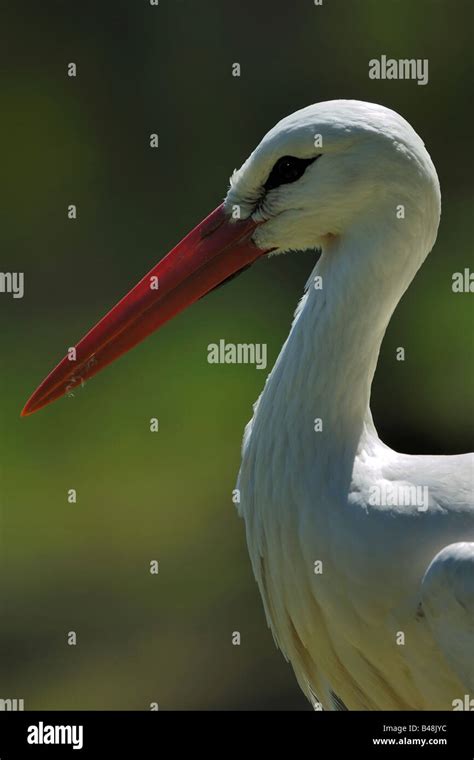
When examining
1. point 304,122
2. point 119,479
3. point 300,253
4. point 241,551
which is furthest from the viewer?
point 300,253

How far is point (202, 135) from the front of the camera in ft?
14.3

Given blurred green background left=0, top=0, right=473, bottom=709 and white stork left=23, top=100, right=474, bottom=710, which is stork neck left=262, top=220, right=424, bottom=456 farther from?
blurred green background left=0, top=0, right=473, bottom=709

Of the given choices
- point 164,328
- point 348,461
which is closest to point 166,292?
point 348,461

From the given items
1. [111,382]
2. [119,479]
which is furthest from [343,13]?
[119,479]

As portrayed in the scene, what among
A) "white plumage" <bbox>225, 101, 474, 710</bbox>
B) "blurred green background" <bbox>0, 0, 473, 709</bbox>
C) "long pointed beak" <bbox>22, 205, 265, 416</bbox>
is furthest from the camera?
"blurred green background" <bbox>0, 0, 473, 709</bbox>

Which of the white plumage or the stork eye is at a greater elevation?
the stork eye

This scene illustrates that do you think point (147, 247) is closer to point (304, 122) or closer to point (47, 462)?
point (47, 462)

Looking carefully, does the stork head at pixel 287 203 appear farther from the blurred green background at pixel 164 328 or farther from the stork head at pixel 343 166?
the blurred green background at pixel 164 328

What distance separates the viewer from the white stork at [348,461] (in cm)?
136

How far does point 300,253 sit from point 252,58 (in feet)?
2.24

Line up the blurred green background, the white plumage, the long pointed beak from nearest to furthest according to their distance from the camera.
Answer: the white plumage → the long pointed beak → the blurred green background

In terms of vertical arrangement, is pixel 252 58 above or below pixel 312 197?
above

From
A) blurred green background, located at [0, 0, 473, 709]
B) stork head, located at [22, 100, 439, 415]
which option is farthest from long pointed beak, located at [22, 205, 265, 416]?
blurred green background, located at [0, 0, 473, 709]

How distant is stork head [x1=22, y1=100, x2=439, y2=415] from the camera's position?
4.47 feet
